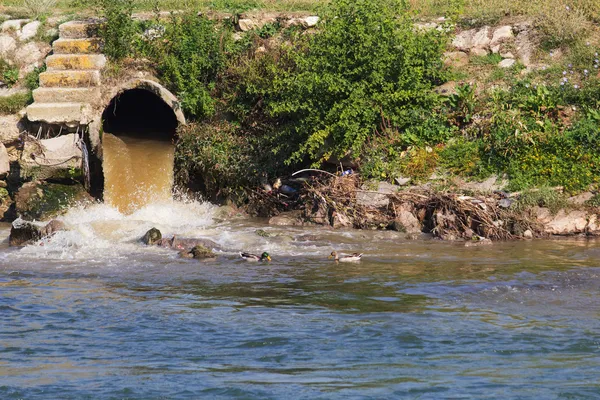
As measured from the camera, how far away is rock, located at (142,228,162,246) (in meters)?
12.0

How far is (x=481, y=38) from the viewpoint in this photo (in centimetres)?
1580

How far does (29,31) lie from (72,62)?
2332 millimetres

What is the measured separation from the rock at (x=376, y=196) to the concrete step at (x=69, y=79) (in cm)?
529

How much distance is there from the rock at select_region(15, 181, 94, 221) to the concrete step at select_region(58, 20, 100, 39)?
10.5ft

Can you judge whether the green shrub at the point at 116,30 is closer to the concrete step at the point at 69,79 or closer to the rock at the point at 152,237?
the concrete step at the point at 69,79

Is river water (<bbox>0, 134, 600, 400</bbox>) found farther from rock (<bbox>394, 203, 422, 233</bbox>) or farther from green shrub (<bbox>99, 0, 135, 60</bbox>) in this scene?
green shrub (<bbox>99, 0, 135, 60</bbox>)

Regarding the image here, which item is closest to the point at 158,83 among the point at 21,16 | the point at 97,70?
the point at 97,70

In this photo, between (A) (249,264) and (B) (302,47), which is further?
(B) (302,47)

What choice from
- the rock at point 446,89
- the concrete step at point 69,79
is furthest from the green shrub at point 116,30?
the rock at point 446,89

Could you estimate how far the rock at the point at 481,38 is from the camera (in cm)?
1572

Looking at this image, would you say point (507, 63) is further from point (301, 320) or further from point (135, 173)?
point (301, 320)

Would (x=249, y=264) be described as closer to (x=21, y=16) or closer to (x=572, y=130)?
(x=572, y=130)

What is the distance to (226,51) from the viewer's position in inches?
625

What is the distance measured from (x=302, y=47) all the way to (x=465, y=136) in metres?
3.33
